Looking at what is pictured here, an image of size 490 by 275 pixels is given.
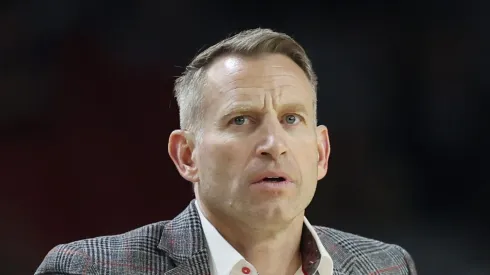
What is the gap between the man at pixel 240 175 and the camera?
128 cm

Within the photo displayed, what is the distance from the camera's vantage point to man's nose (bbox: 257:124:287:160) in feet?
4.14

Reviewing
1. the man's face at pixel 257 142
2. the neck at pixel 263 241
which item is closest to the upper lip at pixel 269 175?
the man's face at pixel 257 142

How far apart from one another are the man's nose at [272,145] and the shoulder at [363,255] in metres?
0.35

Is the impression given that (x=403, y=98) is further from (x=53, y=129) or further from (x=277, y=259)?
(x=53, y=129)

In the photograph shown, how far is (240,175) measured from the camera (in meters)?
1.28

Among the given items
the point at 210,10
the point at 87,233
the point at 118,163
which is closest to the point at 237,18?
the point at 210,10

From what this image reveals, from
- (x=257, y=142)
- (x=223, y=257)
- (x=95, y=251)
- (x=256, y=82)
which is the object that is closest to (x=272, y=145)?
(x=257, y=142)

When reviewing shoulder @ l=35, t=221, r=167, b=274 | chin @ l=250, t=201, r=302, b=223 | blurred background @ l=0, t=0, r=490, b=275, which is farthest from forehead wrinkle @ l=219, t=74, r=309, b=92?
blurred background @ l=0, t=0, r=490, b=275

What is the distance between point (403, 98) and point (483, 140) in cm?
25

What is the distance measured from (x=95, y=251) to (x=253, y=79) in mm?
443

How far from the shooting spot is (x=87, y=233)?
177 centimetres

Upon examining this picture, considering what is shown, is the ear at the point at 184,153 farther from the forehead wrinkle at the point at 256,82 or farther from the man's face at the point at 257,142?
the forehead wrinkle at the point at 256,82

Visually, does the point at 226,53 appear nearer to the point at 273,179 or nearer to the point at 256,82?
the point at 256,82

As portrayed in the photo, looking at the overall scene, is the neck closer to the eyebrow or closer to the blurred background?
the eyebrow
